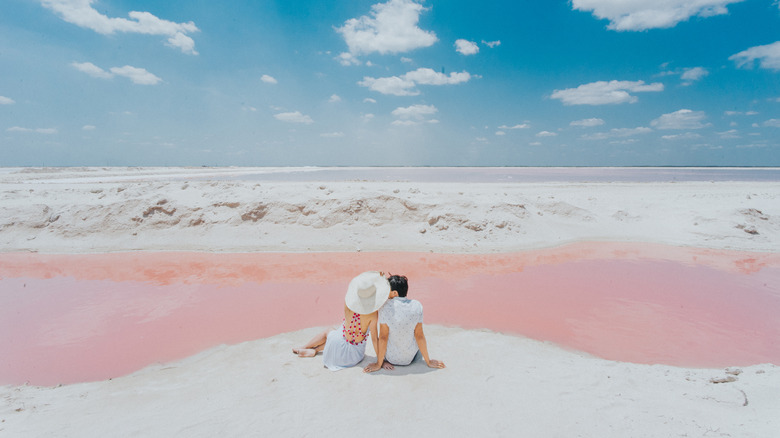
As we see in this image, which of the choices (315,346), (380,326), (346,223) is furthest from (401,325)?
(346,223)

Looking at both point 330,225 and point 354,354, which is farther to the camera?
point 330,225

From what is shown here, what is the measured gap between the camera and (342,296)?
6.25m

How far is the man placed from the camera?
344 cm

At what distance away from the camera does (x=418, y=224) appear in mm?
10812

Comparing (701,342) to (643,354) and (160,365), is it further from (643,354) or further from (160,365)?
(160,365)

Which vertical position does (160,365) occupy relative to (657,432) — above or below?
below

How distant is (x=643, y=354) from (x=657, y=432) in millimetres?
2052

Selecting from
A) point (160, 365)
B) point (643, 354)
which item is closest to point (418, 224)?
point (643, 354)

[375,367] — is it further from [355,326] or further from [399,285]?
[399,285]

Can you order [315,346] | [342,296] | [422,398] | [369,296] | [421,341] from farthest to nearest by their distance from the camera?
[342,296]
[315,346]
[421,341]
[369,296]
[422,398]

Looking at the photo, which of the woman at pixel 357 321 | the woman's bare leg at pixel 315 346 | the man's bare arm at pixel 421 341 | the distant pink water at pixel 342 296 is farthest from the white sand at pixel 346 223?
the man's bare arm at pixel 421 341

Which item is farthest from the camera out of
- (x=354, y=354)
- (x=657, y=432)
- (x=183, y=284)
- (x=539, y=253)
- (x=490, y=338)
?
(x=539, y=253)

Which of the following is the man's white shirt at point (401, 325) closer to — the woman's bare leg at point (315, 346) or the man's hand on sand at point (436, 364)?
the man's hand on sand at point (436, 364)

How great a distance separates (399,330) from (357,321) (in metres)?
0.44
